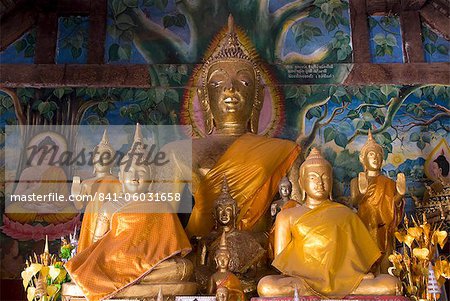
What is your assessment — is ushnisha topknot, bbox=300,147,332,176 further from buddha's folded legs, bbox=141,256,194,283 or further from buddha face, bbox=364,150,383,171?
buddha's folded legs, bbox=141,256,194,283

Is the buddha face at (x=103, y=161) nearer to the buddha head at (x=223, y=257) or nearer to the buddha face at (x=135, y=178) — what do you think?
the buddha face at (x=135, y=178)

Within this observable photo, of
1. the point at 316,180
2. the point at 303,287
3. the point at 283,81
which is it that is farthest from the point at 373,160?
the point at 283,81

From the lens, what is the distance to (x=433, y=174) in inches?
185

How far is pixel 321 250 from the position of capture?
9.57ft

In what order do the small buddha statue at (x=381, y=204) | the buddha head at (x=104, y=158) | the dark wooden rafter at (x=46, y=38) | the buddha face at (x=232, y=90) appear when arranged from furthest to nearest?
the dark wooden rafter at (x=46, y=38), the buddha face at (x=232, y=90), the buddha head at (x=104, y=158), the small buddha statue at (x=381, y=204)

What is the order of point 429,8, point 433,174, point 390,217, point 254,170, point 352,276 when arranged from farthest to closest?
point 429,8, point 433,174, point 254,170, point 390,217, point 352,276

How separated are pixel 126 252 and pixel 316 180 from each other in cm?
106

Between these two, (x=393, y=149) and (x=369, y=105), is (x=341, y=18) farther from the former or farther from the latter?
(x=393, y=149)

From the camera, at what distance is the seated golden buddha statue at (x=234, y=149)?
380 cm

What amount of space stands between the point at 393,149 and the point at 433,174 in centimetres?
37

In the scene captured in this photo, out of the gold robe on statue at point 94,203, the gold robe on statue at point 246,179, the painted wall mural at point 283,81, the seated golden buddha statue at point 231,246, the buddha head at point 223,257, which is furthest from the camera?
the painted wall mural at point 283,81

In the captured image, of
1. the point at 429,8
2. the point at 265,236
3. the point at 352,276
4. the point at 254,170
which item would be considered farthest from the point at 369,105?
the point at 352,276

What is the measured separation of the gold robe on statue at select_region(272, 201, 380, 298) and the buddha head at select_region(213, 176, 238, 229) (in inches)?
19.4

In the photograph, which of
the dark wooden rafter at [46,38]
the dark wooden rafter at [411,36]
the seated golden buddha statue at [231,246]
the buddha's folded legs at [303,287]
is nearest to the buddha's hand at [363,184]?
the seated golden buddha statue at [231,246]
